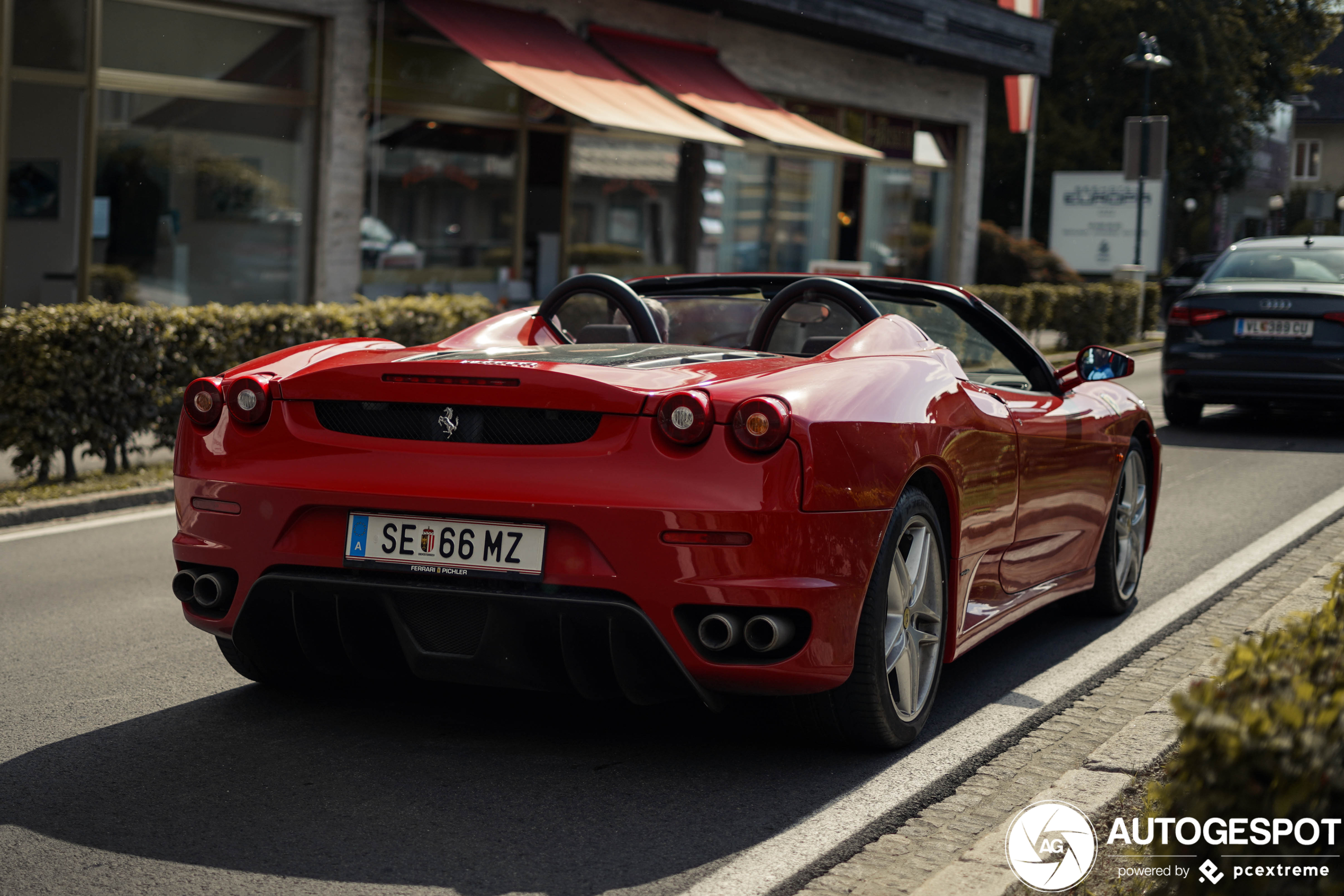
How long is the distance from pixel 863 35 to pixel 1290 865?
891 inches

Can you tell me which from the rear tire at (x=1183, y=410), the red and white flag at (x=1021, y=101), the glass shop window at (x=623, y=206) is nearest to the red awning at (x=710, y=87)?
the glass shop window at (x=623, y=206)

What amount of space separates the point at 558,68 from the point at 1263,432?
308 inches

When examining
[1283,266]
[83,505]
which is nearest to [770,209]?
[1283,266]

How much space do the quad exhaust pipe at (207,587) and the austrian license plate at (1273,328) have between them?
10.7m

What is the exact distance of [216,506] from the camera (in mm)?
4383

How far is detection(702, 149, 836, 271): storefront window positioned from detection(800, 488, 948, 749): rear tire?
58.8ft

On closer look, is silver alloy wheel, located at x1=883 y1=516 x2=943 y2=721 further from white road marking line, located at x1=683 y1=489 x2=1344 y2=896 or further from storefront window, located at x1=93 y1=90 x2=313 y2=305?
storefront window, located at x1=93 y1=90 x2=313 y2=305

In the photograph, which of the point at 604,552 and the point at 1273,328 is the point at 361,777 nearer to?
the point at 604,552

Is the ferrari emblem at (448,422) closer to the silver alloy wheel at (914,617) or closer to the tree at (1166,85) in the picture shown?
the silver alloy wheel at (914,617)

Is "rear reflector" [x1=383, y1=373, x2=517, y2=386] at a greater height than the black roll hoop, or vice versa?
the black roll hoop

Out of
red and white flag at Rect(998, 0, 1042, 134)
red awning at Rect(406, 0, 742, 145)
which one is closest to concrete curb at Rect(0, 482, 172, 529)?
red awning at Rect(406, 0, 742, 145)

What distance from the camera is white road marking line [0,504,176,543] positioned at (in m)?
8.23

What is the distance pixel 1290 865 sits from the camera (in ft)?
7.70

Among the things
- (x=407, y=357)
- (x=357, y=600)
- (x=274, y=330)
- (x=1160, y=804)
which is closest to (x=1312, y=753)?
(x=1160, y=804)
